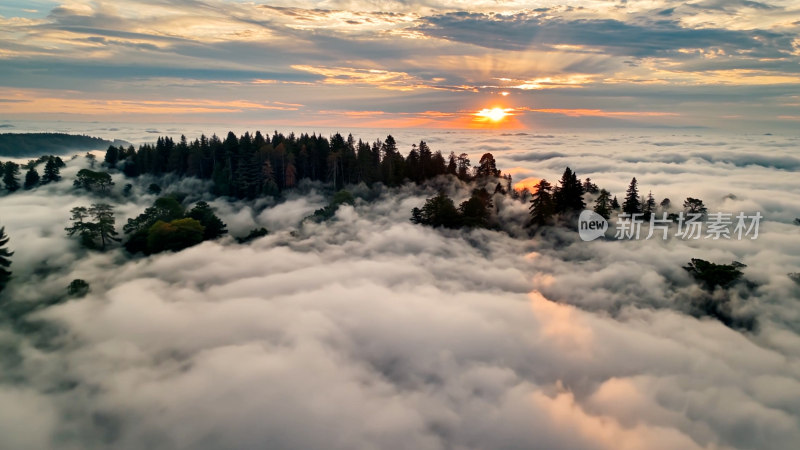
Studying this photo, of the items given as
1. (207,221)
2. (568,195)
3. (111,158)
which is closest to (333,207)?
(207,221)

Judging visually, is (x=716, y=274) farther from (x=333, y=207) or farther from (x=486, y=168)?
(x=333, y=207)

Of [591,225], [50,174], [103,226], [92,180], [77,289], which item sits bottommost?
[77,289]

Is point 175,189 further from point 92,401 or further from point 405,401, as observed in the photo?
point 405,401

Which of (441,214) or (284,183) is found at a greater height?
(284,183)

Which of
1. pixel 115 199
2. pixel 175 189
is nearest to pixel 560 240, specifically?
pixel 175 189

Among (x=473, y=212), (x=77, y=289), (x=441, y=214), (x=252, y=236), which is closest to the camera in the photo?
(x=77, y=289)

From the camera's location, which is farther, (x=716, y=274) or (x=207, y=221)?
(x=207, y=221)

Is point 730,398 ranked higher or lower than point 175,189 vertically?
lower
